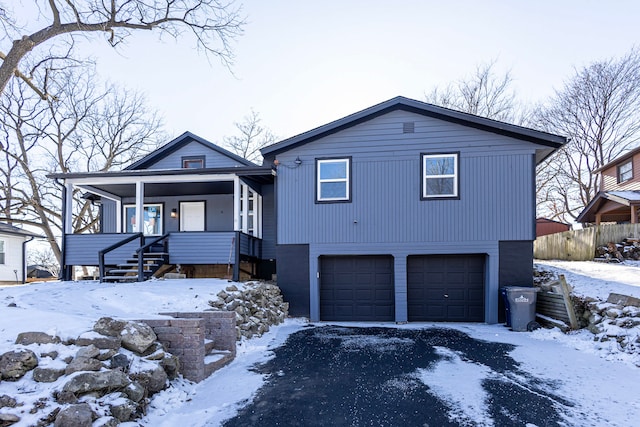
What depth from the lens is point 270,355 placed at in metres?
5.75

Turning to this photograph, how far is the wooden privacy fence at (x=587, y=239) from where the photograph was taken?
1187 cm

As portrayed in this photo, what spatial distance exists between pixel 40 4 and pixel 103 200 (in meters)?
6.54

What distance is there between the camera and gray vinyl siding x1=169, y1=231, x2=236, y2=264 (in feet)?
33.3

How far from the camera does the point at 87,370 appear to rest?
322 centimetres

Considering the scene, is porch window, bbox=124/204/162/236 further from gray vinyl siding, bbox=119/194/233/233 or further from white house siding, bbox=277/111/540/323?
white house siding, bbox=277/111/540/323

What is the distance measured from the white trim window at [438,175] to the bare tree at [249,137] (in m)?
18.5

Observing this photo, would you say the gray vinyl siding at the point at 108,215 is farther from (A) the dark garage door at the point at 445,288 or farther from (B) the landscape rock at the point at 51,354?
(B) the landscape rock at the point at 51,354

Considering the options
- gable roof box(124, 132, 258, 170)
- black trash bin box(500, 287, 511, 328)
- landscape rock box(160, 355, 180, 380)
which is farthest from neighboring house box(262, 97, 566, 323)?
landscape rock box(160, 355, 180, 380)

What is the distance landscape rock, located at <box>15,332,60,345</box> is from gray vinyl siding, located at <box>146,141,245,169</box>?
9.76 m

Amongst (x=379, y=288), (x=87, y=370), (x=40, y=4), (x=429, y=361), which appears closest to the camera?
(x=87, y=370)

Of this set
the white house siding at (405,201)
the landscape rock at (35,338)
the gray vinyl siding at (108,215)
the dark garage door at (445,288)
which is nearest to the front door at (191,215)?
the gray vinyl siding at (108,215)

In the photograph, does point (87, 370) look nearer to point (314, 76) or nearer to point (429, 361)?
point (429, 361)

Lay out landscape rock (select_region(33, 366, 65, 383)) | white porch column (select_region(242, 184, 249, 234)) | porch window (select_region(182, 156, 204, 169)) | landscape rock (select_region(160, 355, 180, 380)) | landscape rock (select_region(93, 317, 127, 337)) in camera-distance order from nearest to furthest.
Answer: landscape rock (select_region(33, 366, 65, 383)), landscape rock (select_region(93, 317, 127, 337)), landscape rock (select_region(160, 355, 180, 380)), white porch column (select_region(242, 184, 249, 234)), porch window (select_region(182, 156, 204, 169))

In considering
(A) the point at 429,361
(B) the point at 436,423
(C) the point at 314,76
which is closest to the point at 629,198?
(C) the point at 314,76
